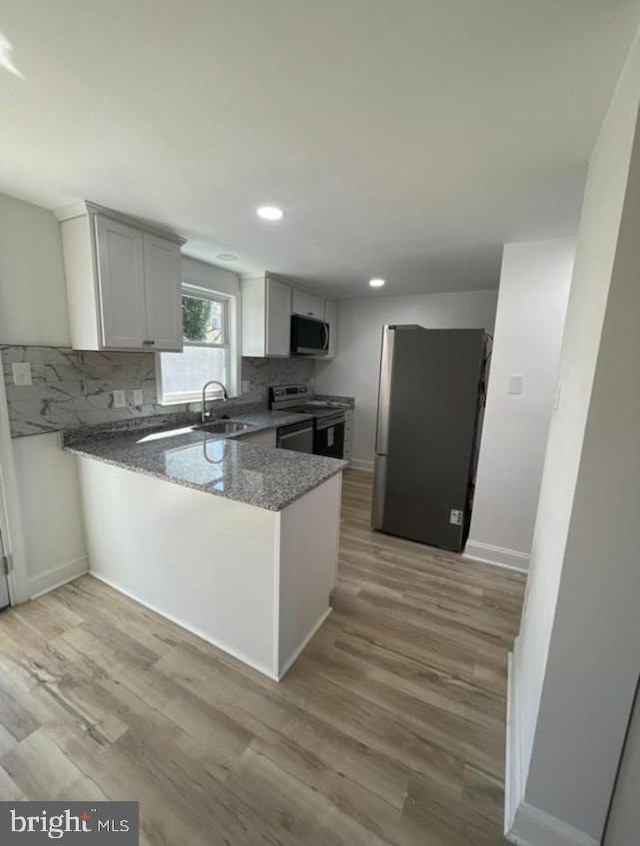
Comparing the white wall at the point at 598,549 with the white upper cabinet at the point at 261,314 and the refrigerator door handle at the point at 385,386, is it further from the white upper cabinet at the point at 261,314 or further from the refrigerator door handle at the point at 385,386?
the white upper cabinet at the point at 261,314

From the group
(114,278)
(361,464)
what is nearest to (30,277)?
(114,278)

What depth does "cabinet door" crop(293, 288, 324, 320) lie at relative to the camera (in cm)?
377

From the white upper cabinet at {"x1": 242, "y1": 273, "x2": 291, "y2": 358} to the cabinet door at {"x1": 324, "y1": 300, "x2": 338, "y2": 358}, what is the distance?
3.34 ft

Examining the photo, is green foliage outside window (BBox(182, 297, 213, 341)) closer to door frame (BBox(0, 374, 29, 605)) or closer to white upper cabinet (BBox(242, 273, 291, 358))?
white upper cabinet (BBox(242, 273, 291, 358))

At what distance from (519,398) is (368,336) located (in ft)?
8.18

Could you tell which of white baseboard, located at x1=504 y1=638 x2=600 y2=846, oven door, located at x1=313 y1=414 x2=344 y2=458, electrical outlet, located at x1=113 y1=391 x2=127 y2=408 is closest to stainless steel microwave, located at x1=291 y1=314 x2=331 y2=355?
oven door, located at x1=313 y1=414 x2=344 y2=458

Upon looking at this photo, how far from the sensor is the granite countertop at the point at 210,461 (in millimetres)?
1499

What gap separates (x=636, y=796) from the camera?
81cm

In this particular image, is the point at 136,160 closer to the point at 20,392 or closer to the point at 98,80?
the point at 98,80

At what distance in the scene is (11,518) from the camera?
1936 millimetres

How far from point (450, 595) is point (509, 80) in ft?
8.01

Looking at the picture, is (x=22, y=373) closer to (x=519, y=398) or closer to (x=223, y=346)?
(x=223, y=346)

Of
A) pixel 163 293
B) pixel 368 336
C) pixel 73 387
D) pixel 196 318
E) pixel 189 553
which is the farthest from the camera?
pixel 368 336

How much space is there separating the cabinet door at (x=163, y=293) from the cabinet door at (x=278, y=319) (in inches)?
41.1
